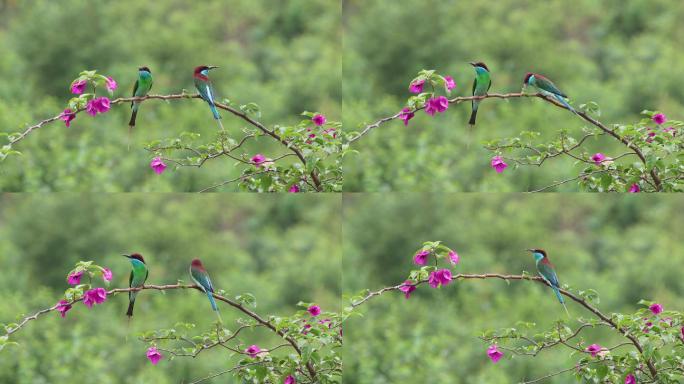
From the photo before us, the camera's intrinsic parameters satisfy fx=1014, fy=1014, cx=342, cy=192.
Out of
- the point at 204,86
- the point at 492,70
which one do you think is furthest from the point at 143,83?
the point at 492,70

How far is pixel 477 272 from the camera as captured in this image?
15.7ft

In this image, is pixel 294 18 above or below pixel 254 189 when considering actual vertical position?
above

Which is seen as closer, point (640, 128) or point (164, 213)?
point (640, 128)

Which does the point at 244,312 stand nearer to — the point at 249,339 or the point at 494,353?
the point at 249,339

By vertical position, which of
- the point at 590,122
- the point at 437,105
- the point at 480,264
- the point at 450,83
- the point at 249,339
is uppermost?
the point at 450,83

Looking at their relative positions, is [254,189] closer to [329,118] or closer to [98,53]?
[329,118]

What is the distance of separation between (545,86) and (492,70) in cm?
31

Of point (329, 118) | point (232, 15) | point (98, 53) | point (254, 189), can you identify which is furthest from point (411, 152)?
point (98, 53)

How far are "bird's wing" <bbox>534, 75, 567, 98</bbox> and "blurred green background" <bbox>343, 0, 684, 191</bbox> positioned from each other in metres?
0.18

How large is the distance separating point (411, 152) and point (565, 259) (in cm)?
87

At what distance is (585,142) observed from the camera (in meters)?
4.62

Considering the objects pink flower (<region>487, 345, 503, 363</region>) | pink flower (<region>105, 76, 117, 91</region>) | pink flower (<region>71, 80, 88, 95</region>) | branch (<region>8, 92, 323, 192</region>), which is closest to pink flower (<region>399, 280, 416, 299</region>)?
pink flower (<region>487, 345, 503, 363</region>)

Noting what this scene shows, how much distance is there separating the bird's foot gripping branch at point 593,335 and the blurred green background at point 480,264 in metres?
0.15

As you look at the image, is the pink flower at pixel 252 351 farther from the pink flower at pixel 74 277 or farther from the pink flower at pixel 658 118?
the pink flower at pixel 658 118
